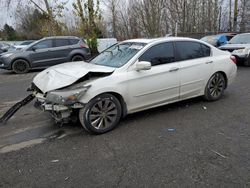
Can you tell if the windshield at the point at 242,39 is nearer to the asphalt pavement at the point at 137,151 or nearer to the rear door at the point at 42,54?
the asphalt pavement at the point at 137,151

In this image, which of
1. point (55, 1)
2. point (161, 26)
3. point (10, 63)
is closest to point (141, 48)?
point (10, 63)

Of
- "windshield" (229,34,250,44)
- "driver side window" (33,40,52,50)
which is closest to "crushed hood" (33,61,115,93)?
"driver side window" (33,40,52,50)

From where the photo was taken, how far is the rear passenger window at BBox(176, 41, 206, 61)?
482 cm

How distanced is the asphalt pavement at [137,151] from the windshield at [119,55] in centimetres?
115

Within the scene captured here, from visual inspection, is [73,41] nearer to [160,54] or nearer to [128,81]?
[160,54]

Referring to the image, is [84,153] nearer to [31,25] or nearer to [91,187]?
[91,187]

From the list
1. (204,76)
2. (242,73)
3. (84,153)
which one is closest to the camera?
(84,153)

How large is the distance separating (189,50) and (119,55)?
1.58m

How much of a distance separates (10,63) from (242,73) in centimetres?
1015

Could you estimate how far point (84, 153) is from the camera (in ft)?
10.8

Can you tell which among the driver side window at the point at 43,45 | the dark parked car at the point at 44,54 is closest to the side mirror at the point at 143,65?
the dark parked car at the point at 44,54

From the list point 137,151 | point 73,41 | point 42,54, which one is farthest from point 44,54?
point 137,151

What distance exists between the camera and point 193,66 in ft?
16.0

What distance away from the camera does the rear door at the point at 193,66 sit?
15.7ft
